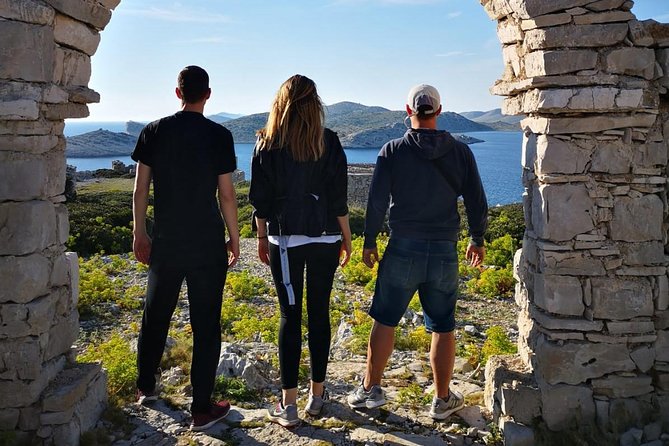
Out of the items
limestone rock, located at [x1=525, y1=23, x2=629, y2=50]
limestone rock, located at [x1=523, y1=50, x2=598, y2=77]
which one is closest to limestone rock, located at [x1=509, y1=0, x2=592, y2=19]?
limestone rock, located at [x1=525, y1=23, x2=629, y2=50]

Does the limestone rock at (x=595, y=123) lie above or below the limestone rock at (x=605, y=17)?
below

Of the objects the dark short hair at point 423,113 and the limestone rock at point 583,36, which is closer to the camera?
the limestone rock at point 583,36

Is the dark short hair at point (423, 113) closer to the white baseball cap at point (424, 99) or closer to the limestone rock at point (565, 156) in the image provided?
the white baseball cap at point (424, 99)

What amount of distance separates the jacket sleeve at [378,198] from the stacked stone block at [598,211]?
1.07m

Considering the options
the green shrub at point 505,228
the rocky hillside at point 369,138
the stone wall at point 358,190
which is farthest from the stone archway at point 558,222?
the rocky hillside at point 369,138

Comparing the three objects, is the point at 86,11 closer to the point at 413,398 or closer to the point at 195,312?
the point at 195,312

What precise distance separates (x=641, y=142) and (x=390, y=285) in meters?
1.98

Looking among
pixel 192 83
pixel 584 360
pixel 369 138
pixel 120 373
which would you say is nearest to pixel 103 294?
pixel 120 373

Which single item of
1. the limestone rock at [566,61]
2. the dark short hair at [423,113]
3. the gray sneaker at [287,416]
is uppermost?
the limestone rock at [566,61]

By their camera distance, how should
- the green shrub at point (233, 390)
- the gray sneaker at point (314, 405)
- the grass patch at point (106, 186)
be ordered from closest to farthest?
1. the gray sneaker at point (314, 405)
2. the green shrub at point (233, 390)
3. the grass patch at point (106, 186)

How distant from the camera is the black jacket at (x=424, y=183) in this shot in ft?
13.5

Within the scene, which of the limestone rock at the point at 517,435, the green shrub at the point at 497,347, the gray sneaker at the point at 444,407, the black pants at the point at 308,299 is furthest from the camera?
the green shrub at the point at 497,347

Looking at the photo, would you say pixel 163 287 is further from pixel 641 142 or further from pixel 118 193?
pixel 118 193

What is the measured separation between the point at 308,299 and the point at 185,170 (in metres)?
1.19
